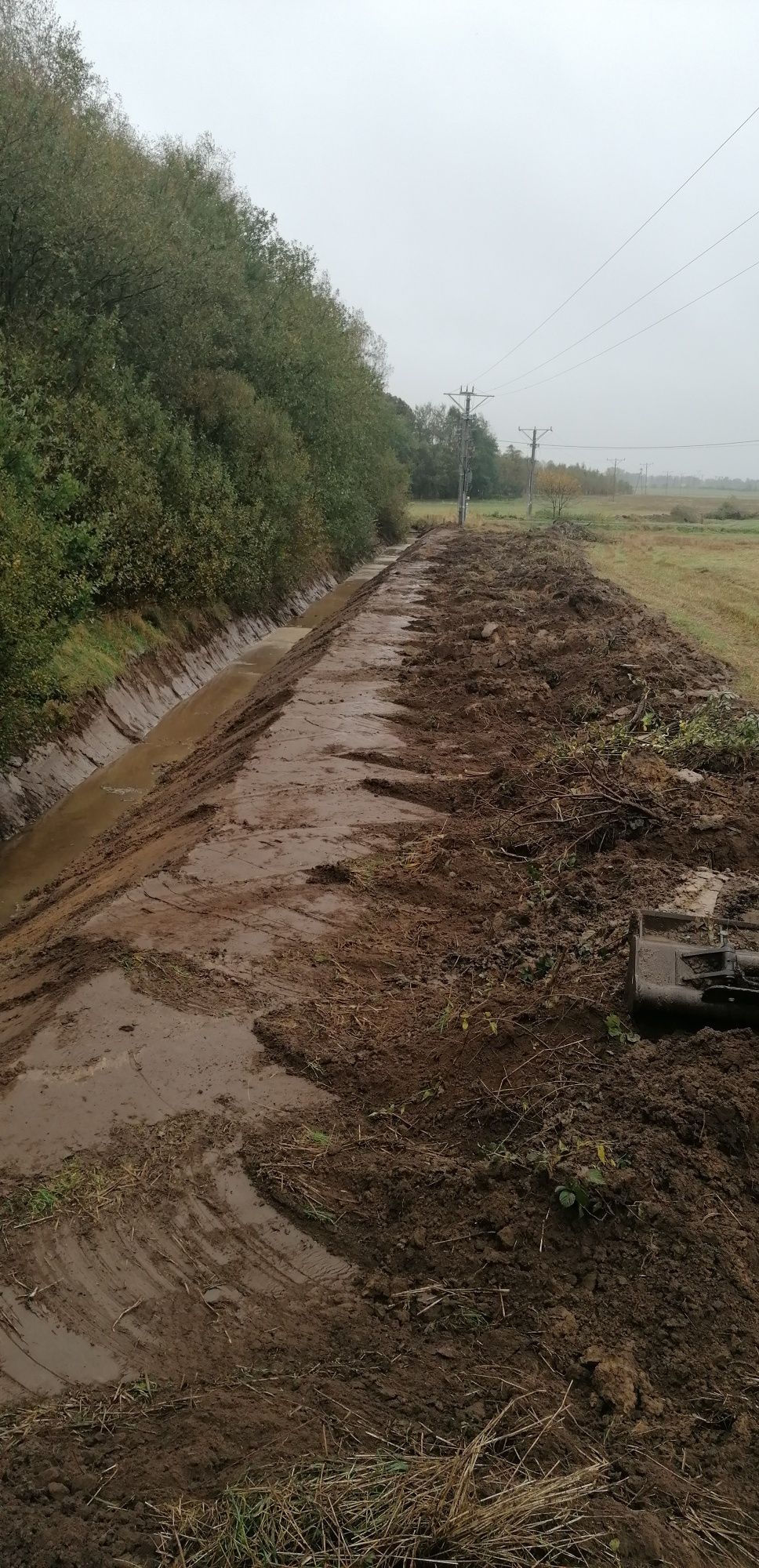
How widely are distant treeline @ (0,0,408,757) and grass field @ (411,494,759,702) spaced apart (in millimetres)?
9420

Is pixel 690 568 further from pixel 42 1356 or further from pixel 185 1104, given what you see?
pixel 42 1356

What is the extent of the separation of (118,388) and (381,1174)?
65.7ft

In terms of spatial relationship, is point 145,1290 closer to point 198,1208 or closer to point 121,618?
point 198,1208

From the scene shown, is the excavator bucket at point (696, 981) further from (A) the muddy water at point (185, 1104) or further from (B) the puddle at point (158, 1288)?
(B) the puddle at point (158, 1288)

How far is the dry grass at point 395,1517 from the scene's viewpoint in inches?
105

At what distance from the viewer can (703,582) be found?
97.6 feet

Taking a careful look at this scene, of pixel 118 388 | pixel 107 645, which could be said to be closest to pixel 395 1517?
pixel 107 645

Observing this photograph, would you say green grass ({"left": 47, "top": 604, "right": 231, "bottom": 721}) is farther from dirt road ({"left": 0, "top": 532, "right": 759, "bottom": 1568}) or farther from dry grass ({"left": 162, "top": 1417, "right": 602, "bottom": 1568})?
dry grass ({"left": 162, "top": 1417, "right": 602, "bottom": 1568})

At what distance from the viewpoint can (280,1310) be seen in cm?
389

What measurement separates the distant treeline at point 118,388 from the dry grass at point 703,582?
954 centimetres


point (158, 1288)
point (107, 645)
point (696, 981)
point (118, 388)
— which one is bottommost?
point (158, 1288)

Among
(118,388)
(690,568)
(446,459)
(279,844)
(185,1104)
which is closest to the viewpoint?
(185,1104)

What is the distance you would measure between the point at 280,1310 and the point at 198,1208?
0.73 metres

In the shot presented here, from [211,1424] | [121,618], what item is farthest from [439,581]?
[211,1424]
